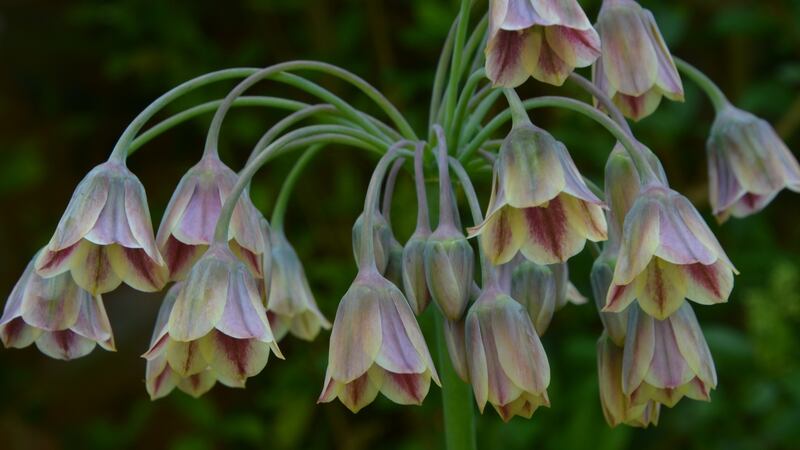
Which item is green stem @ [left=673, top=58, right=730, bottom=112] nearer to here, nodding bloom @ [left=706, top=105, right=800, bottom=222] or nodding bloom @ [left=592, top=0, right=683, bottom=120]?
nodding bloom @ [left=706, top=105, right=800, bottom=222]

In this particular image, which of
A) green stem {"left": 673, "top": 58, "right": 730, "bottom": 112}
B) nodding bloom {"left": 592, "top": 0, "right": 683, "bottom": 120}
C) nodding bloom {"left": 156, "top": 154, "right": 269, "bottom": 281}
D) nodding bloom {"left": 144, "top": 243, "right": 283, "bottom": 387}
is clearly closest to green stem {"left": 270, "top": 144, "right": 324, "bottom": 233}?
nodding bloom {"left": 156, "top": 154, "right": 269, "bottom": 281}

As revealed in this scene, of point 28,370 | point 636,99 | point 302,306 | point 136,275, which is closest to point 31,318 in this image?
point 136,275

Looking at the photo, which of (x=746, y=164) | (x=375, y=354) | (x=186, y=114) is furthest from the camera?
(x=746, y=164)

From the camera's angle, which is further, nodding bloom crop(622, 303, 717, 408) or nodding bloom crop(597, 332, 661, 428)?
nodding bloom crop(597, 332, 661, 428)

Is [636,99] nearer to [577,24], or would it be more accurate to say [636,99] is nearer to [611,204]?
[611,204]

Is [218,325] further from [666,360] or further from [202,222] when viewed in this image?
[666,360]

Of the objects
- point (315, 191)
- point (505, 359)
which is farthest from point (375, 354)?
point (315, 191)
